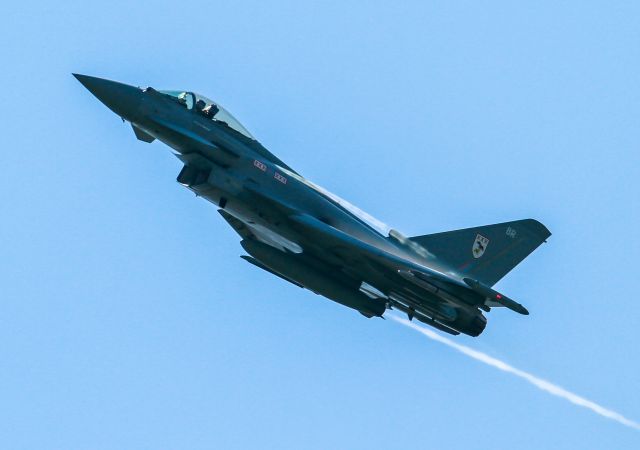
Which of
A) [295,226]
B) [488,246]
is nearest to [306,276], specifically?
[295,226]

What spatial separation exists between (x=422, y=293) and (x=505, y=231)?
302 centimetres

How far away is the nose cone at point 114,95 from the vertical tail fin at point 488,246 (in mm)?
6264

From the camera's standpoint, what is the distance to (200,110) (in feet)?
65.4

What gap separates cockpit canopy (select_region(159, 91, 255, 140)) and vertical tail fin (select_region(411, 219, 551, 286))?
4.31 m

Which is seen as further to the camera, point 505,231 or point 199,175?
point 505,231

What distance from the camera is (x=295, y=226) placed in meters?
19.9

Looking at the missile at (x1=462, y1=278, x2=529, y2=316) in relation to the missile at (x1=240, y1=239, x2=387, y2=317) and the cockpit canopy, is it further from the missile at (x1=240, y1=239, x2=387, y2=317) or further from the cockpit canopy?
the cockpit canopy

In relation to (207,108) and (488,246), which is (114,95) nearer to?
(207,108)

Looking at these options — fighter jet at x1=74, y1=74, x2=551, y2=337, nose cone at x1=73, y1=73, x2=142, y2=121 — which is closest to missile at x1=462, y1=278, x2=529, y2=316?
fighter jet at x1=74, y1=74, x2=551, y2=337

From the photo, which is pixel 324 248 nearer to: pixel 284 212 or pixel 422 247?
pixel 284 212

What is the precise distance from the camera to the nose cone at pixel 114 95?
19.2 m

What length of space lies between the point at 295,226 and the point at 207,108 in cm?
282

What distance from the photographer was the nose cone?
62.9 ft

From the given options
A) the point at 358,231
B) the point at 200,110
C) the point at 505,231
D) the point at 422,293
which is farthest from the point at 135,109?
the point at 505,231
